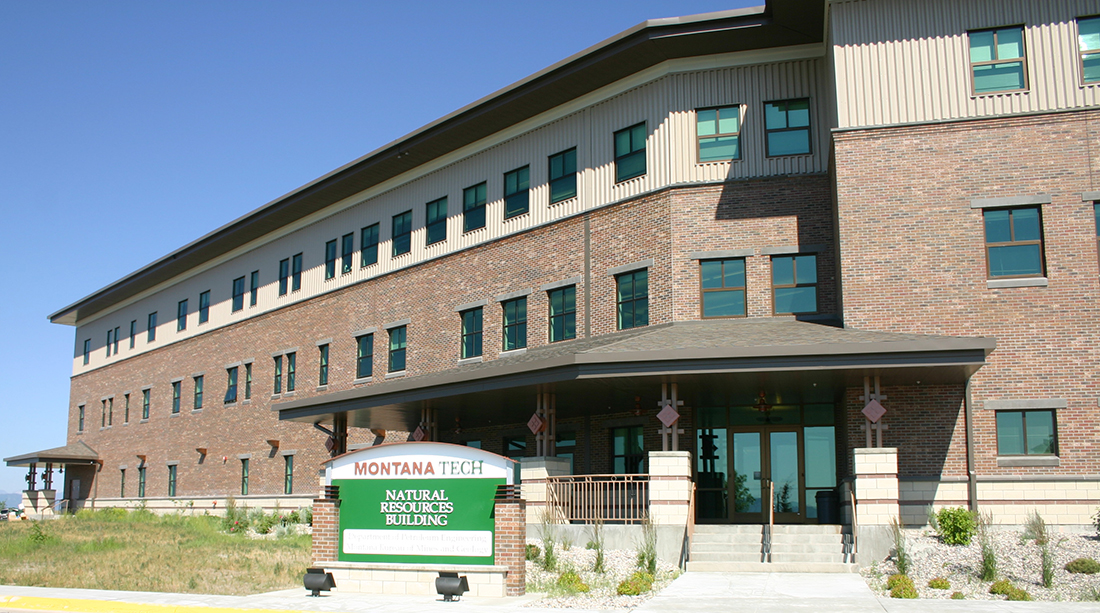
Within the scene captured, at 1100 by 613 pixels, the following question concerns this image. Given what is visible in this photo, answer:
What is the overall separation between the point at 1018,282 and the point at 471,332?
15915 mm

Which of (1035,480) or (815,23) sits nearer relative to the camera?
(1035,480)

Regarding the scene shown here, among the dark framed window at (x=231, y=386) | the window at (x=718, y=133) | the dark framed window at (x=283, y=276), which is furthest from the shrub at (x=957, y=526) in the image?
the dark framed window at (x=231, y=386)

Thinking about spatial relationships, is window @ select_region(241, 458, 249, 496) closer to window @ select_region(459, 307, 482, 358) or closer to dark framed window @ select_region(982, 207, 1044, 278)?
window @ select_region(459, 307, 482, 358)

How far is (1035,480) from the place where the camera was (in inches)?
787

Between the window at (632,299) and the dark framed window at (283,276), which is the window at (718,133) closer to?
the window at (632,299)

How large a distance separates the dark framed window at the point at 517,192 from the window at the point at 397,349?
20.4ft

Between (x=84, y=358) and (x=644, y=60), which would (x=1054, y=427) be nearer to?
(x=644, y=60)

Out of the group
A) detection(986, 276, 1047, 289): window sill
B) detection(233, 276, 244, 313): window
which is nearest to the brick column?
detection(986, 276, 1047, 289): window sill

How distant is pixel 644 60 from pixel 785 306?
7476 mm

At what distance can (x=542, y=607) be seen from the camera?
1391 centimetres

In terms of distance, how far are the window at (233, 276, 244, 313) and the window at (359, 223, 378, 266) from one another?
9769 millimetres

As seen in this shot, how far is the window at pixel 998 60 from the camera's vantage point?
2170 cm

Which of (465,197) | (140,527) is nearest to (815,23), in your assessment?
(465,197)

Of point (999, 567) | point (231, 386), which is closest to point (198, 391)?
point (231, 386)
